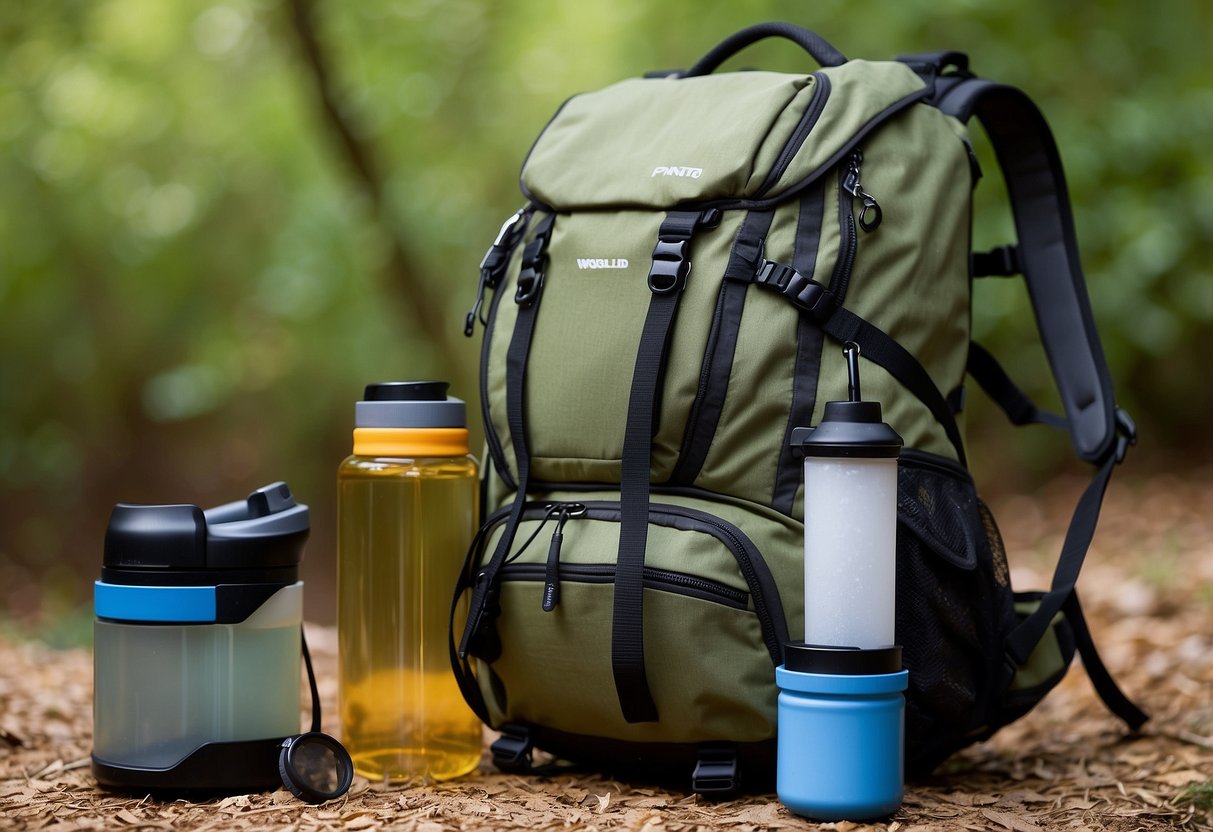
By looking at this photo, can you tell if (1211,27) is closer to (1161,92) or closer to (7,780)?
(1161,92)

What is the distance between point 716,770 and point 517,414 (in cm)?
72

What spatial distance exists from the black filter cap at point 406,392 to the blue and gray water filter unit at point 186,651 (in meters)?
0.30

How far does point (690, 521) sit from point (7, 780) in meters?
1.34

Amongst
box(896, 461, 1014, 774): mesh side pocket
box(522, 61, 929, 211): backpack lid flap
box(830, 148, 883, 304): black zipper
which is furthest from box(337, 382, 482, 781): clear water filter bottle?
box(896, 461, 1014, 774): mesh side pocket

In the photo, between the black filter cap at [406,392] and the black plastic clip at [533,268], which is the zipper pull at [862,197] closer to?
the black plastic clip at [533,268]

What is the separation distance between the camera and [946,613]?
2.11 metres

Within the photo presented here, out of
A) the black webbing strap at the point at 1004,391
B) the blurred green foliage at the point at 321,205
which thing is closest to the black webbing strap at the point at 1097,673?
the black webbing strap at the point at 1004,391

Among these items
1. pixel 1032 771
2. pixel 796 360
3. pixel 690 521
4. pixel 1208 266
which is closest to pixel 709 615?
pixel 690 521

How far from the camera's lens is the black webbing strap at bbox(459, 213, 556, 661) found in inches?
86.4

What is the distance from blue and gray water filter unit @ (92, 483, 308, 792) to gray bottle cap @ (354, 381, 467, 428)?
26 cm

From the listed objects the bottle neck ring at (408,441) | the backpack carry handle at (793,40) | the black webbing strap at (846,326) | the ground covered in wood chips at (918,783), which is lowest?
the ground covered in wood chips at (918,783)

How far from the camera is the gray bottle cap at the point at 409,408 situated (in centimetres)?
227

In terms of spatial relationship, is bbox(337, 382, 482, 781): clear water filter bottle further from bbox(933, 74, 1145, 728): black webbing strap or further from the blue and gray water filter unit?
bbox(933, 74, 1145, 728): black webbing strap

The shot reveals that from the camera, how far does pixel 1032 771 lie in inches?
95.9
